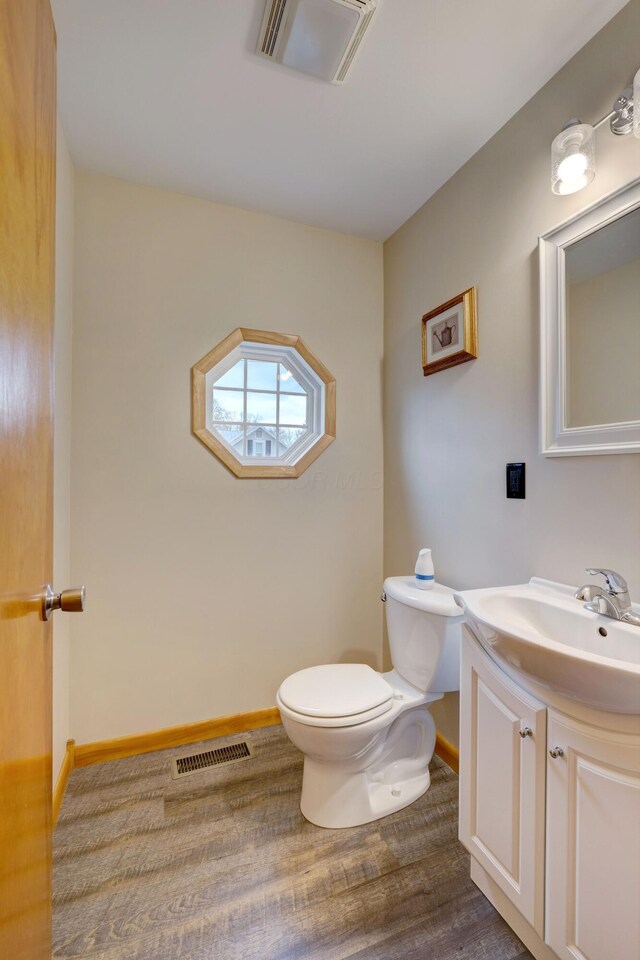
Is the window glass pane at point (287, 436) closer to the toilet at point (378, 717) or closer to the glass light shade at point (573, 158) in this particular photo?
the toilet at point (378, 717)

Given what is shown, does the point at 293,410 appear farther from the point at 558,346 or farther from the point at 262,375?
the point at 558,346

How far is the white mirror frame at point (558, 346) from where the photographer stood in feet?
3.83

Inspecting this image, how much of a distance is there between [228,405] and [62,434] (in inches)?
28.6

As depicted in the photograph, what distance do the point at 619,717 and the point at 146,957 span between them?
1.28 metres

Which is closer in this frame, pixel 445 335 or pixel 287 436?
pixel 445 335

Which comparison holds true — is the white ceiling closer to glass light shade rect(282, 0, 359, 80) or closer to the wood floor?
glass light shade rect(282, 0, 359, 80)

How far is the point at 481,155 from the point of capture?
1581mm

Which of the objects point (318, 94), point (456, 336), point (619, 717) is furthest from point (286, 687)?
point (318, 94)

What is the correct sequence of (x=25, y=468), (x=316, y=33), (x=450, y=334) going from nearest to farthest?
(x=25, y=468)
(x=316, y=33)
(x=450, y=334)

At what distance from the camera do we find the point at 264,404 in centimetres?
213

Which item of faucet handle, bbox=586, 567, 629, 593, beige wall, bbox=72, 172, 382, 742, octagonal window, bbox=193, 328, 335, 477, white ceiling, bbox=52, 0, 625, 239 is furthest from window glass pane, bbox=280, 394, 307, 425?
faucet handle, bbox=586, 567, 629, 593

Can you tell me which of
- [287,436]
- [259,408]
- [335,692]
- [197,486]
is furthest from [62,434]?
[335,692]

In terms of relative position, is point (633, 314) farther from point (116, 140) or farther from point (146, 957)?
point (146, 957)

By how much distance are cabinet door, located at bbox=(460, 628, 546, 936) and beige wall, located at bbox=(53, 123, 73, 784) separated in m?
1.42
